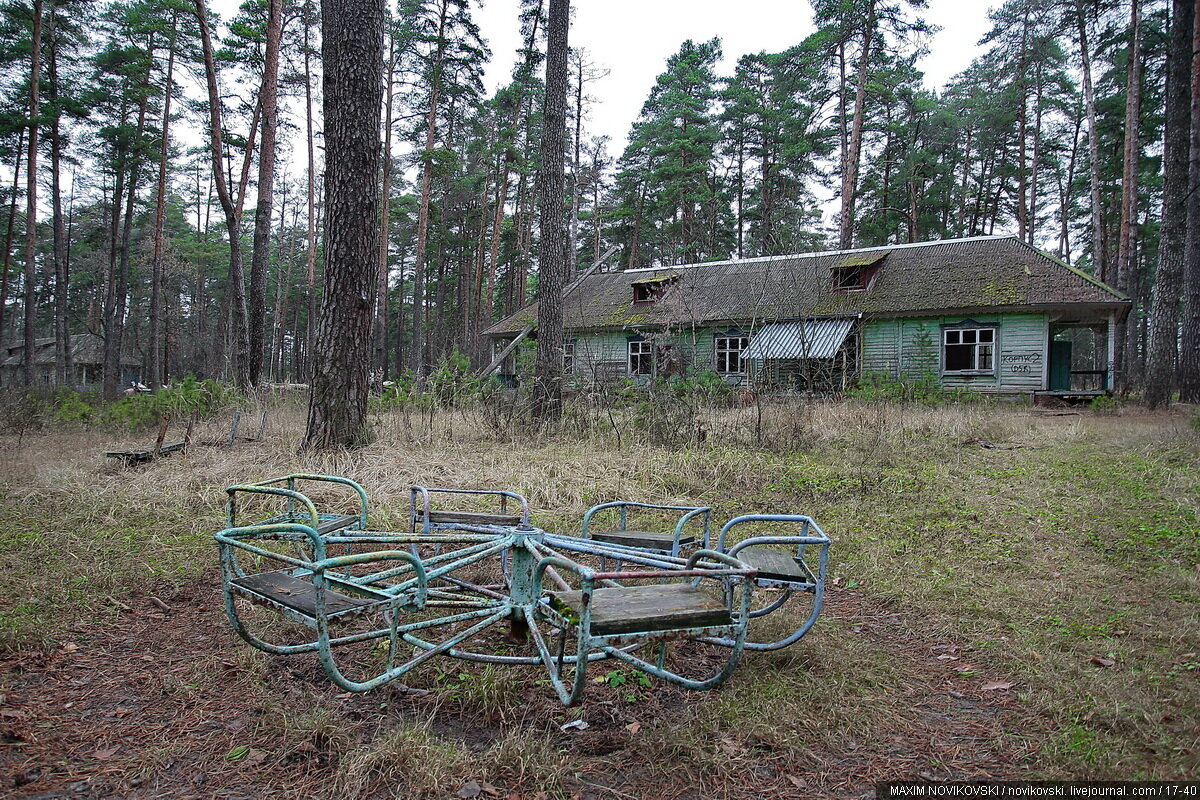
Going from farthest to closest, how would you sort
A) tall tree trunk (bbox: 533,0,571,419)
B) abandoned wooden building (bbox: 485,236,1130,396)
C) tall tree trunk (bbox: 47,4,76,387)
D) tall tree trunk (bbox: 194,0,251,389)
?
tall tree trunk (bbox: 47,4,76,387) < abandoned wooden building (bbox: 485,236,1130,396) < tall tree trunk (bbox: 194,0,251,389) < tall tree trunk (bbox: 533,0,571,419)

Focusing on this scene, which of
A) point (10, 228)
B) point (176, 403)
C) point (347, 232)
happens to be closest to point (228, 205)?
point (176, 403)

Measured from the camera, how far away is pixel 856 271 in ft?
65.4

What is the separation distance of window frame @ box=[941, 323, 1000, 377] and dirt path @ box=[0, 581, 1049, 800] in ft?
56.6

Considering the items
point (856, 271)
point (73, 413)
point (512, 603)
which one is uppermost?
point (856, 271)

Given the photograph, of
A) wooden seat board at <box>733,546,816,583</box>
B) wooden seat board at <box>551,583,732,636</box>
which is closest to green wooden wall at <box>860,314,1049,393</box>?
wooden seat board at <box>733,546,816,583</box>

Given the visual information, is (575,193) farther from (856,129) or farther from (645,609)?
(645,609)

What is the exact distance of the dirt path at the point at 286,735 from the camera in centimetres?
214

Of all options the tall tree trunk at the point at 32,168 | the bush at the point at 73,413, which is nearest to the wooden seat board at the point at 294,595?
the bush at the point at 73,413

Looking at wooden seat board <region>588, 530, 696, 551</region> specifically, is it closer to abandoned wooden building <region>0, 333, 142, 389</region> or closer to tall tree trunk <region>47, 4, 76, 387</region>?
tall tree trunk <region>47, 4, 76, 387</region>

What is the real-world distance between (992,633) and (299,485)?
19.8 ft

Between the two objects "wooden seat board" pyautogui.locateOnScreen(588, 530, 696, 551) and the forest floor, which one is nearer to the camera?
the forest floor

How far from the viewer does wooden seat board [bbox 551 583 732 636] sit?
216cm

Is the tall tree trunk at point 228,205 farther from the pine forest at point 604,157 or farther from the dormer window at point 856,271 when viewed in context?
the dormer window at point 856,271

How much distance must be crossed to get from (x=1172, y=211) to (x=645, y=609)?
1637 centimetres
